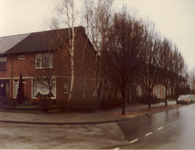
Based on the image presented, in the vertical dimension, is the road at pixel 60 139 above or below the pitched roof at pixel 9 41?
below

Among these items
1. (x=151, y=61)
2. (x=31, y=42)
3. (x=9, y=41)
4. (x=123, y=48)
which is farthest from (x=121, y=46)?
(x=9, y=41)

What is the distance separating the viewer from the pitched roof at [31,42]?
22.3 meters

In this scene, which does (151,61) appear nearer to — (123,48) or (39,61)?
(123,48)

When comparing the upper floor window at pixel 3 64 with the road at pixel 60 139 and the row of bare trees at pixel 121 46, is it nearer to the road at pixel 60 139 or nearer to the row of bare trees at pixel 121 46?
the row of bare trees at pixel 121 46

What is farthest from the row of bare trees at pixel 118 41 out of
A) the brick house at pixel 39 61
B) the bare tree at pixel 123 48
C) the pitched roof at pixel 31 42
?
the pitched roof at pixel 31 42

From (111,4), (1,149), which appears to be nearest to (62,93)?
(111,4)

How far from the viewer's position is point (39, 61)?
70.9ft

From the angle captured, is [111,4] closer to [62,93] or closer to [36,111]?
[62,93]

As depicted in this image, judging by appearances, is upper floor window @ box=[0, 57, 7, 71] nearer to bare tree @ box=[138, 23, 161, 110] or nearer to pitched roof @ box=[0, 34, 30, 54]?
pitched roof @ box=[0, 34, 30, 54]

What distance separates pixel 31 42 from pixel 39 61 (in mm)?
6100

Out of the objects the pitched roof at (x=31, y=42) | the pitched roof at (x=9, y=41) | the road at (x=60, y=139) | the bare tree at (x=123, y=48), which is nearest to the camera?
the road at (x=60, y=139)

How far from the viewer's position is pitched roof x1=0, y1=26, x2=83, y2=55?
22266 millimetres

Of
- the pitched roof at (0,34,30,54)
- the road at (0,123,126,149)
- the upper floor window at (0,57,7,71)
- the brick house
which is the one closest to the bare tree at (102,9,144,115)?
the brick house

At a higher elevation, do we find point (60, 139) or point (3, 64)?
point (3, 64)
